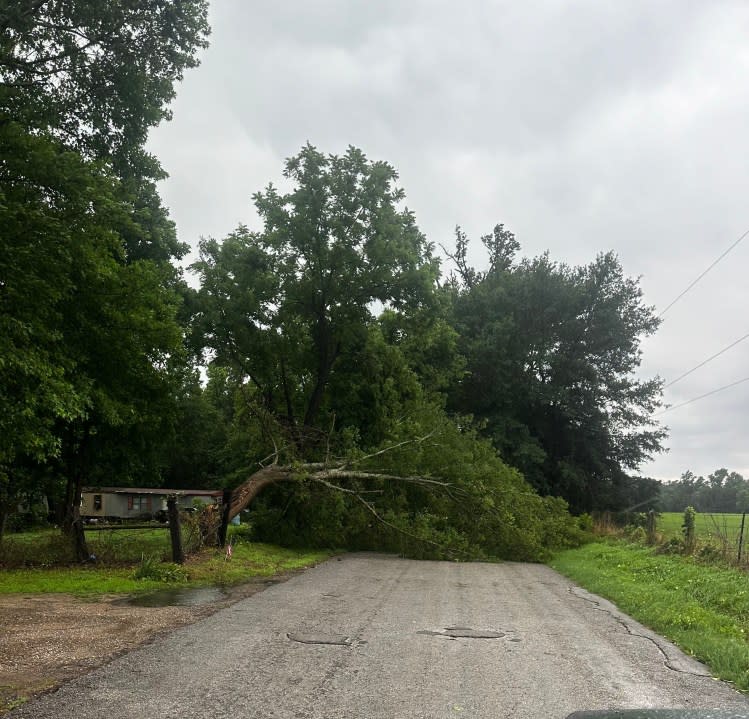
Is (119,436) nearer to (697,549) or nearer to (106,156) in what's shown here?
(106,156)

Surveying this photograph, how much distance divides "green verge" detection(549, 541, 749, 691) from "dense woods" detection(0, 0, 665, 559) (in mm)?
3543

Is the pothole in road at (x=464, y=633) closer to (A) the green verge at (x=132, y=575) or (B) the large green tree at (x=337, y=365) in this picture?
(A) the green verge at (x=132, y=575)

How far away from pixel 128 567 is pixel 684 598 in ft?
32.9

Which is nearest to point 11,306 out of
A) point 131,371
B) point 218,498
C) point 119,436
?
point 131,371

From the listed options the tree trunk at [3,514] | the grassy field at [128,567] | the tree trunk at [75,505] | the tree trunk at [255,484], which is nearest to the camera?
the grassy field at [128,567]

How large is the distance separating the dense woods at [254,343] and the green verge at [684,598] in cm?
354

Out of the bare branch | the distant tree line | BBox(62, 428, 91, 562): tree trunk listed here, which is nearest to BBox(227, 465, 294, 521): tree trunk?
the bare branch

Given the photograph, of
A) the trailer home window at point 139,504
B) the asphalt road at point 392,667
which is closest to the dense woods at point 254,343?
the asphalt road at point 392,667

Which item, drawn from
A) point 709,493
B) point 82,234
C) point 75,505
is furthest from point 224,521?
point 709,493

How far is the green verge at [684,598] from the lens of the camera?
672 centimetres

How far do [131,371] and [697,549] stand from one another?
1309cm

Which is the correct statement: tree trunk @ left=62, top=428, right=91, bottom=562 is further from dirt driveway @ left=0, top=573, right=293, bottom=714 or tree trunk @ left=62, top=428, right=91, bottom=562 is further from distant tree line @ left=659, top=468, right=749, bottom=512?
distant tree line @ left=659, top=468, right=749, bottom=512

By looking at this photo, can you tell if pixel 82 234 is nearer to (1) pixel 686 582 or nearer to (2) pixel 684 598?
(2) pixel 684 598

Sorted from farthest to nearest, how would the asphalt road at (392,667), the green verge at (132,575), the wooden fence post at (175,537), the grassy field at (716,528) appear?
the grassy field at (716,528) < the wooden fence post at (175,537) < the green verge at (132,575) < the asphalt road at (392,667)
